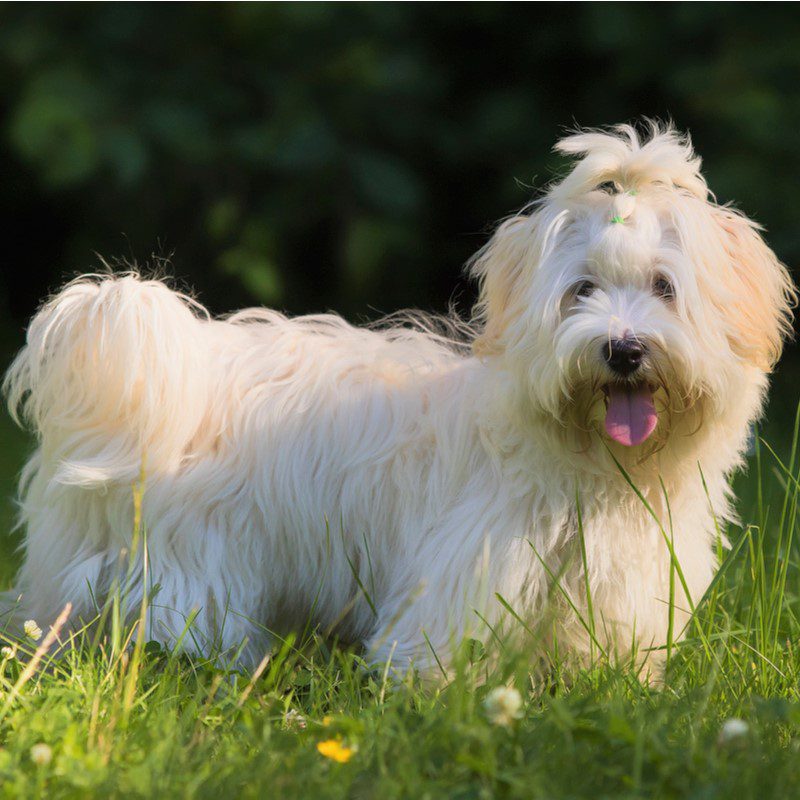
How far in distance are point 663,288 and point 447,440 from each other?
0.65 meters

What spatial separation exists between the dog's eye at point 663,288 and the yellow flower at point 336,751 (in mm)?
1173

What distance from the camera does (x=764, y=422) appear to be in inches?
226

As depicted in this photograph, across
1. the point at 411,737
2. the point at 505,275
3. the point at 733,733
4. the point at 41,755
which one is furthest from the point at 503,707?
the point at 505,275

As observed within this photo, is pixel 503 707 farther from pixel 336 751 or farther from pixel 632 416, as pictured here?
pixel 632 416

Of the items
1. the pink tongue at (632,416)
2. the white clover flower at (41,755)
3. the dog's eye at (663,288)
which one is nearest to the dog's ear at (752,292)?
the dog's eye at (663,288)

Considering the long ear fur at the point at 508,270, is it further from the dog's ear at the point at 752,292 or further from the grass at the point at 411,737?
the grass at the point at 411,737

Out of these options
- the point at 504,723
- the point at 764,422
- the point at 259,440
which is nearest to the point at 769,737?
the point at 504,723

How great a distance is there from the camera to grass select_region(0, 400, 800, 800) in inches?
70.7

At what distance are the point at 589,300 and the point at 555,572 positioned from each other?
25.4 inches

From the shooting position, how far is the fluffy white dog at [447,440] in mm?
2484

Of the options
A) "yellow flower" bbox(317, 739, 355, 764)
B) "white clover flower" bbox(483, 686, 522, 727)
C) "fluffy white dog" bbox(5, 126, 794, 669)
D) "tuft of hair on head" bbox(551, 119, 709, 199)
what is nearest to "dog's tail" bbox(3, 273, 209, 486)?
"fluffy white dog" bbox(5, 126, 794, 669)

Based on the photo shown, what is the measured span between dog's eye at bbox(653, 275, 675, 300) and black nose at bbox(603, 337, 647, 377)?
0.20m

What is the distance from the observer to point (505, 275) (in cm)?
274

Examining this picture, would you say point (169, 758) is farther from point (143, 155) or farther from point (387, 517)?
point (143, 155)
